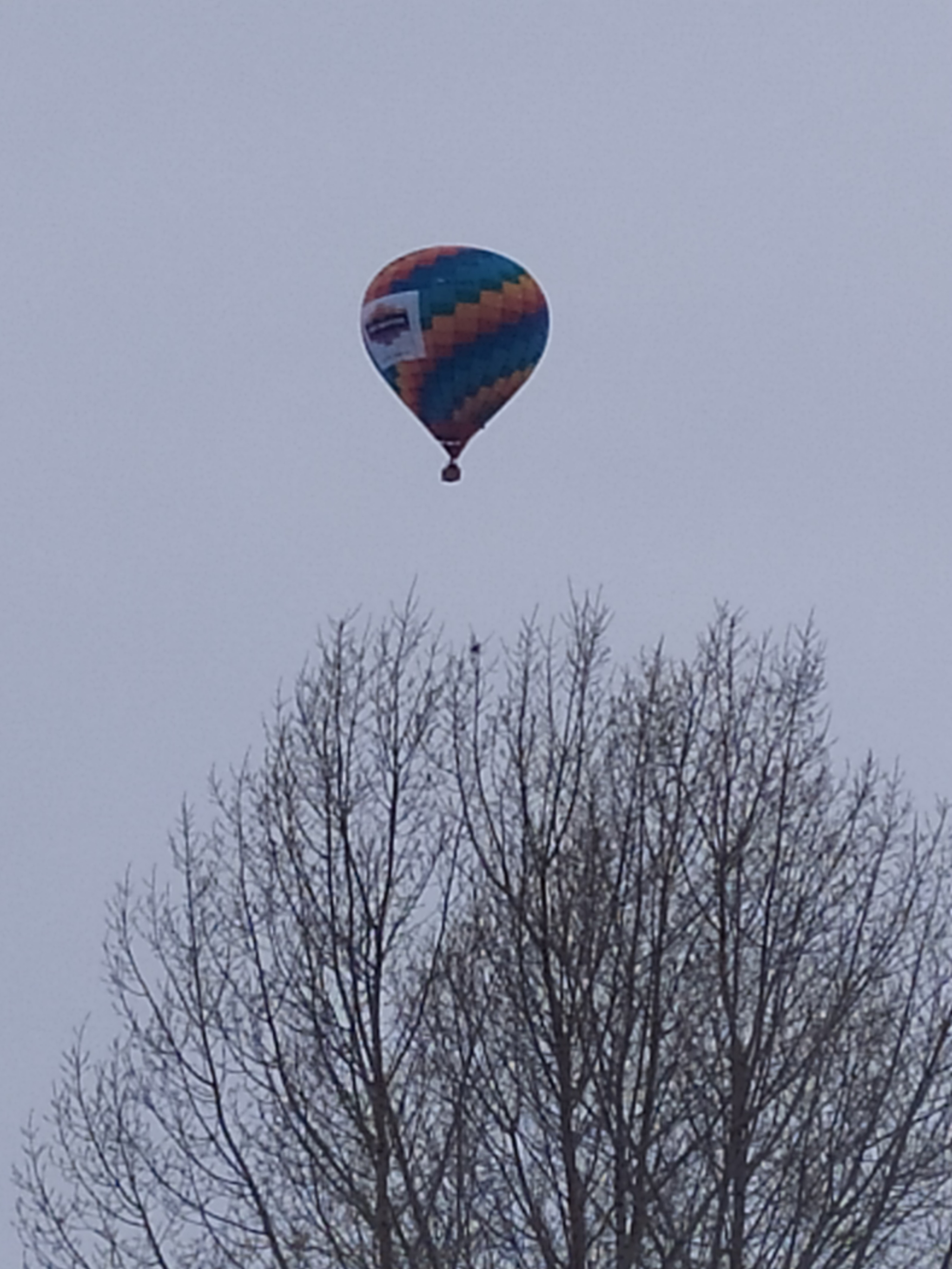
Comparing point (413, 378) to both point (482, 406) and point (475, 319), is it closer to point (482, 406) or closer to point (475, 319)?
point (482, 406)

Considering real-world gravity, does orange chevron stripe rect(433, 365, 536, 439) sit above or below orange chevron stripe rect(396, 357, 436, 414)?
below

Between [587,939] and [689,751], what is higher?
[689,751]

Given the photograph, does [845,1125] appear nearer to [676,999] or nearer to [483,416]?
[676,999]

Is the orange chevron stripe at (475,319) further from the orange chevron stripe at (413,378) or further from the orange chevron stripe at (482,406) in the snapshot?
the orange chevron stripe at (482,406)

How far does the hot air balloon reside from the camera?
3431 cm

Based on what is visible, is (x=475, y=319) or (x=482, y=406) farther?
(x=482, y=406)

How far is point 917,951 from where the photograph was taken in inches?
690

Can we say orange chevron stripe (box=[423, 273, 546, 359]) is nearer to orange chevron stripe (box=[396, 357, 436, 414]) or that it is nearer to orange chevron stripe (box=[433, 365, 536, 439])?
orange chevron stripe (box=[396, 357, 436, 414])

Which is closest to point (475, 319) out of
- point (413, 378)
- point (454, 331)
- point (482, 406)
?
point (454, 331)

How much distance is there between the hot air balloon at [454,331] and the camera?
34312mm

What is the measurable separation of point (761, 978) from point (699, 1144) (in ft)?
3.46

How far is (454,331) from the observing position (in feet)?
112

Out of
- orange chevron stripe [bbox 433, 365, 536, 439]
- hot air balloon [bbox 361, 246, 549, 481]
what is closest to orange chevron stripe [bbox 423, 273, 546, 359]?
hot air balloon [bbox 361, 246, 549, 481]

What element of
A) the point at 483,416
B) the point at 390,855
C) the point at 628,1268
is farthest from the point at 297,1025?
the point at 483,416
